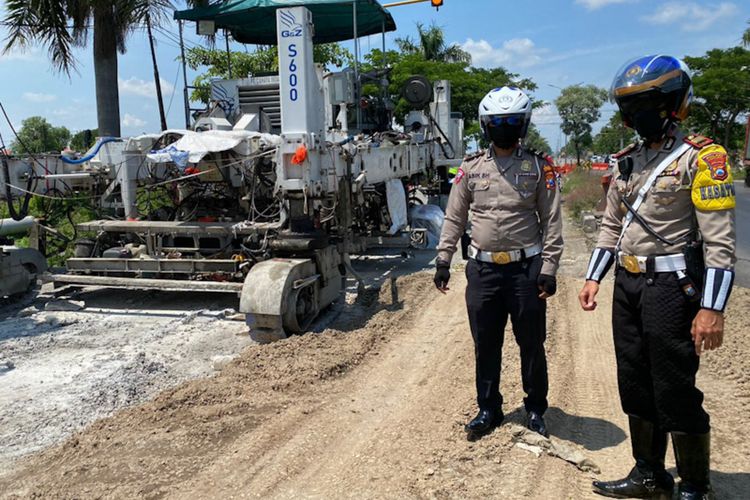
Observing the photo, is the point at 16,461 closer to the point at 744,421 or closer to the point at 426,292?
the point at 744,421

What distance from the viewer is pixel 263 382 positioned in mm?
5160

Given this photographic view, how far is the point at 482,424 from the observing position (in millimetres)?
4031

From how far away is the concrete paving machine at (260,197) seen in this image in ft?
22.5

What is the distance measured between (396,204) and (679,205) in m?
7.21

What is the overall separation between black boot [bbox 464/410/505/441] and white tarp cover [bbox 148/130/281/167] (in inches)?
178

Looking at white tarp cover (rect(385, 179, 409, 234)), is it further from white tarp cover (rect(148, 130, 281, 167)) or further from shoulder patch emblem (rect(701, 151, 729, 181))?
shoulder patch emblem (rect(701, 151, 729, 181))

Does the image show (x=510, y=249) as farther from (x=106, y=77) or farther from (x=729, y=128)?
(x=729, y=128)

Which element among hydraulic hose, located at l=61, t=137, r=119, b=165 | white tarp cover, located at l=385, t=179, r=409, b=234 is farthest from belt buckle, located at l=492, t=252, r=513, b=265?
hydraulic hose, located at l=61, t=137, r=119, b=165

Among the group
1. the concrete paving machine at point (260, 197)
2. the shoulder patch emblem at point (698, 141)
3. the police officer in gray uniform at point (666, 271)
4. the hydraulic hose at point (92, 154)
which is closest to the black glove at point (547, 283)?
the police officer in gray uniform at point (666, 271)

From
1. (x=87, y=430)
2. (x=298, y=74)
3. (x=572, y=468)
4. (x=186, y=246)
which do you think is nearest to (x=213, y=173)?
(x=186, y=246)

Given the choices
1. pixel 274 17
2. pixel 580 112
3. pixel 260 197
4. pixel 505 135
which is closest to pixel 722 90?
pixel 580 112

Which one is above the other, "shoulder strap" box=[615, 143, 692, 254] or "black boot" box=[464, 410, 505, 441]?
"shoulder strap" box=[615, 143, 692, 254]

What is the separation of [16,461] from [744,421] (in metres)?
4.74

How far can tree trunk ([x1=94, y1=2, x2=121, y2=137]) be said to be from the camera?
1436 cm
